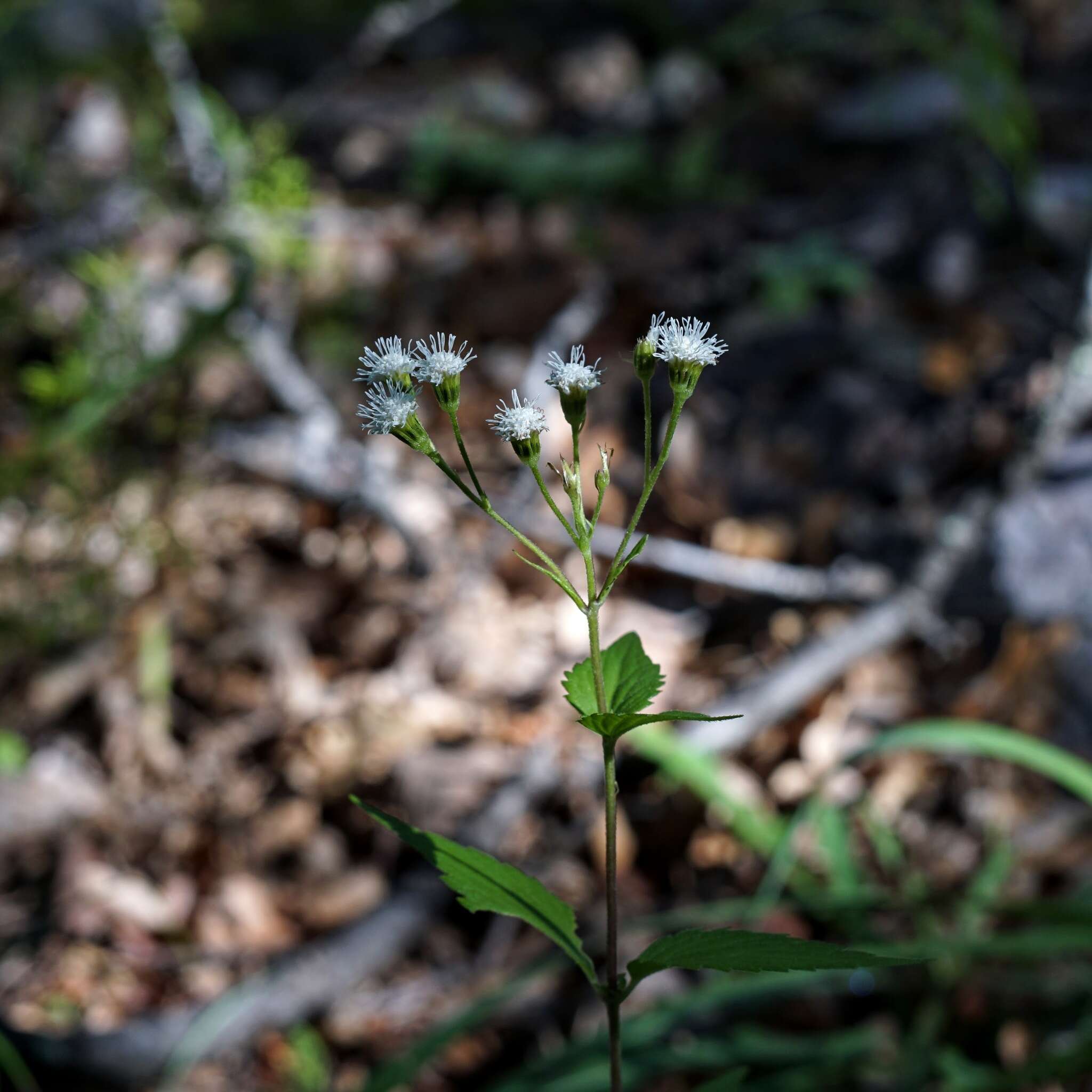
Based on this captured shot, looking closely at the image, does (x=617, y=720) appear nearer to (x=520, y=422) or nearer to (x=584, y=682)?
(x=584, y=682)

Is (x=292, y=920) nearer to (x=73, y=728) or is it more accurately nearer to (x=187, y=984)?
(x=187, y=984)

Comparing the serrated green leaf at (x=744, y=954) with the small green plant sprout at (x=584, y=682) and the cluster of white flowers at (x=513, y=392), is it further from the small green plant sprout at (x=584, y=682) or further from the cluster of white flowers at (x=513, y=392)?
the cluster of white flowers at (x=513, y=392)

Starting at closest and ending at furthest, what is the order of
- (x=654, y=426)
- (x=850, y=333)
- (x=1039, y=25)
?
1. (x=654, y=426)
2. (x=850, y=333)
3. (x=1039, y=25)

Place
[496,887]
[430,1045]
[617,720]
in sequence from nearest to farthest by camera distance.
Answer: [617,720] → [496,887] → [430,1045]

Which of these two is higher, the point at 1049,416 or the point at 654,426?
the point at 654,426

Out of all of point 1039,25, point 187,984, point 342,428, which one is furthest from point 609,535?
point 1039,25

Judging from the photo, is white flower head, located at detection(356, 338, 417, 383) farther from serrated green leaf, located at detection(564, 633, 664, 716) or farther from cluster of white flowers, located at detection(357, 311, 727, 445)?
serrated green leaf, located at detection(564, 633, 664, 716)

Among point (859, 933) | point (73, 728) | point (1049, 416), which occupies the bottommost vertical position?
point (859, 933)

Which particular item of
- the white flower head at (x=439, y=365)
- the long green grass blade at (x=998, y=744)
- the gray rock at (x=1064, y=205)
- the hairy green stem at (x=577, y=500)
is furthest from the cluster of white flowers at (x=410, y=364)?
the gray rock at (x=1064, y=205)

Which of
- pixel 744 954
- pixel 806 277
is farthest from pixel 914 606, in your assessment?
pixel 744 954
